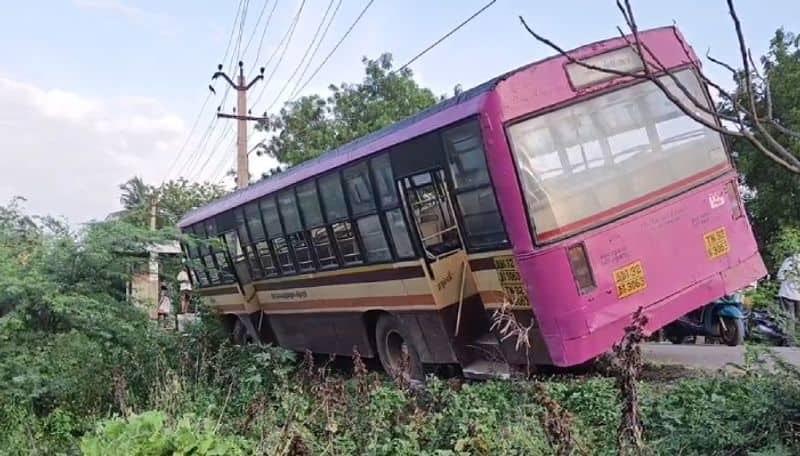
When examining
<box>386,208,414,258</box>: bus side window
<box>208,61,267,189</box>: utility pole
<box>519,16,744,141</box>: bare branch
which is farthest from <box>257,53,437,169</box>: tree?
<box>519,16,744,141</box>: bare branch

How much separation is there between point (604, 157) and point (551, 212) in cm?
80

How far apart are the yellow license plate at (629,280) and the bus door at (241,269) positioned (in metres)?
7.79

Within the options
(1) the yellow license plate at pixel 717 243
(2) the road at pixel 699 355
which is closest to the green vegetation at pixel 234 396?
(1) the yellow license plate at pixel 717 243

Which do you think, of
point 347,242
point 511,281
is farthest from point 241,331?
point 511,281

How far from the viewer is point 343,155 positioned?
30.0ft

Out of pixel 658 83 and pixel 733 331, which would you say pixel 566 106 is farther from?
pixel 658 83

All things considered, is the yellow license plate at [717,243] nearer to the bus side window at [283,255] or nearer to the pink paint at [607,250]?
the pink paint at [607,250]

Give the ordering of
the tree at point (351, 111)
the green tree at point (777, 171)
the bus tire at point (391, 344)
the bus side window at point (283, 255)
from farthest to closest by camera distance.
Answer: the tree at point (351, 111) < the green tree at point (777, 171) < the bus side window at point (283, 255) < the bus tire at point (391, 344)

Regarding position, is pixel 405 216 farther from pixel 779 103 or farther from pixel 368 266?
pixel 779 103

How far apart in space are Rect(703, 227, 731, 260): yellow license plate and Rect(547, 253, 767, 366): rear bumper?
19 cm

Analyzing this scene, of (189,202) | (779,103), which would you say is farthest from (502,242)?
(189,202)

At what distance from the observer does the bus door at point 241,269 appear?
42.5ft

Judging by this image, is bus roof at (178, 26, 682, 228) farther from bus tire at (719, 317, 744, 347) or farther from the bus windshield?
bus tire at (719, 317, 744, 347)

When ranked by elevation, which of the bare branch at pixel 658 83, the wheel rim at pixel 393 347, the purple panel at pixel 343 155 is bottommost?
the wheel rim at pixel 393 347
